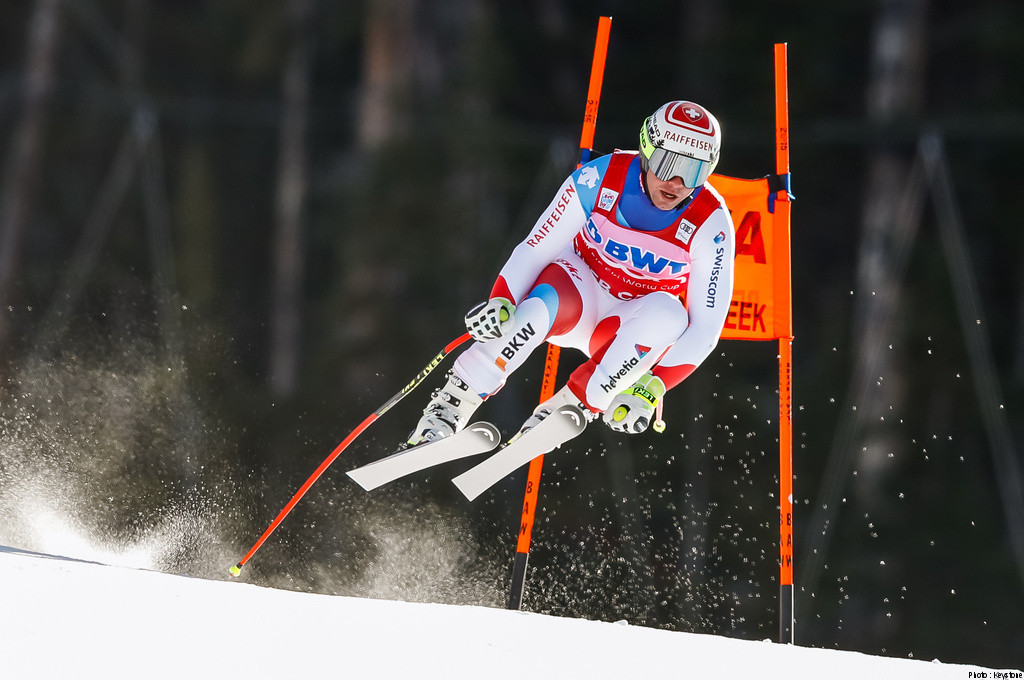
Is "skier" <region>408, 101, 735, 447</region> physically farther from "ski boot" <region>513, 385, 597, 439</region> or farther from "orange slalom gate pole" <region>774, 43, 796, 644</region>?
"orange slalom gate pole" <region>774, 43, 796, 644</region>

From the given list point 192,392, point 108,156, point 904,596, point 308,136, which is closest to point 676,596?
point 904,596

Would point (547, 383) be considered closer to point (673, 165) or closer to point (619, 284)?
point (619, 284)

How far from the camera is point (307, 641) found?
361cm

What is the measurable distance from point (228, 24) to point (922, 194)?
478 inches

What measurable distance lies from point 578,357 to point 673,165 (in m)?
8.19

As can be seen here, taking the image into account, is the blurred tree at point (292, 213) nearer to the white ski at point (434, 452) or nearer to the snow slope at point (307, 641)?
the white ski at point (434, 452)

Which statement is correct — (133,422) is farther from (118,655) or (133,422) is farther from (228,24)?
(228,24)

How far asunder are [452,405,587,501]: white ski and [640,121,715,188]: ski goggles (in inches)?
37.0

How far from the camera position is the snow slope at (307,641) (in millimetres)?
3232

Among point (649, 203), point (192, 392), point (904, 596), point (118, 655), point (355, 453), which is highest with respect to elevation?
point (649, 203)

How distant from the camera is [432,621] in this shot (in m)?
4.17

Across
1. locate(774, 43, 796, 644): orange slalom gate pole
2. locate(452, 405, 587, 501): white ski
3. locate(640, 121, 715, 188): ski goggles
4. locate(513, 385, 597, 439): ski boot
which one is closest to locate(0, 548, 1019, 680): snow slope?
locate(452, 405, 587, 501): white ski

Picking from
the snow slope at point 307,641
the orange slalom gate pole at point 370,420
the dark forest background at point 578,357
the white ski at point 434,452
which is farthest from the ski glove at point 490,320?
the dark forest background at point 578,357

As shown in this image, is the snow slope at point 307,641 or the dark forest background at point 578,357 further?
the dark forest background at point 578,357
